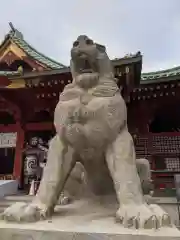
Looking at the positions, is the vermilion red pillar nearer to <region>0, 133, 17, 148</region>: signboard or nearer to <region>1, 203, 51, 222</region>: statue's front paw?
<region>0, 133, 17, 148</region>: signboard

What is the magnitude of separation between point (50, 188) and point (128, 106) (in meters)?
5.28

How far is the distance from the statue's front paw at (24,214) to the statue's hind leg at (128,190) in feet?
1.42

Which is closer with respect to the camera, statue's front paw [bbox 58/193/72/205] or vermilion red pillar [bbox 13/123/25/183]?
statue's front paw [bbox 58/193/72/205]

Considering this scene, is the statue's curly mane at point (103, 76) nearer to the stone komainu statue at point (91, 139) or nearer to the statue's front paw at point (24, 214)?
the stone komainu statue at point (91, 139)

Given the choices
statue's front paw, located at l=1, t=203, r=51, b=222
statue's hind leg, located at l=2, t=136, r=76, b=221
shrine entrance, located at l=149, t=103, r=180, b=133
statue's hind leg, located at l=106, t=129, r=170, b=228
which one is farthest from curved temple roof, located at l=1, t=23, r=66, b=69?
statue's front paw, located at l=1, t=203, r=51, b=222

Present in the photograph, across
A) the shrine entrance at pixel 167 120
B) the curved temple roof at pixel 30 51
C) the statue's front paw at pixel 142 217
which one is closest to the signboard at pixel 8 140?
the curved temple roof at pixel 30 51

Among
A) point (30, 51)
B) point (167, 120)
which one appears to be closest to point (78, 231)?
point (167, 120)

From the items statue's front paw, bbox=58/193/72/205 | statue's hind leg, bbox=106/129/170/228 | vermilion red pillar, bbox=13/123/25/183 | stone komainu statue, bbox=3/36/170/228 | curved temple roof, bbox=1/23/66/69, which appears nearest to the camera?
statue's hind leg, bbox=106/129/170/228

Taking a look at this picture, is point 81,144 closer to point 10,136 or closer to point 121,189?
point 121,189

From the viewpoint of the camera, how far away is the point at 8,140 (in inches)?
284

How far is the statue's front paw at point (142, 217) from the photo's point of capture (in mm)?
1163

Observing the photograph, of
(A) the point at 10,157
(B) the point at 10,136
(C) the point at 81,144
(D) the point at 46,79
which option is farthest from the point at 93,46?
(A) the point at 10,157

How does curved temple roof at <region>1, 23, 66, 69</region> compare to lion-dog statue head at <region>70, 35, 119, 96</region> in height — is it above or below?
above

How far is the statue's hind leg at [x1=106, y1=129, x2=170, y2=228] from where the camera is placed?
1190mm
